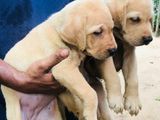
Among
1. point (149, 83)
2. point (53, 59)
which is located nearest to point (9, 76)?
point (53, 59)

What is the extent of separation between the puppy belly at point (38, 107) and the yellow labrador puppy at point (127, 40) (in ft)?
0.79

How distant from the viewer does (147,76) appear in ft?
21.8

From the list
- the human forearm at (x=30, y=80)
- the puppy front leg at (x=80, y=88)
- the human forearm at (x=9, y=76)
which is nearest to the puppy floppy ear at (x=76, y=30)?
the puppy front leg at (x=80, y=88)

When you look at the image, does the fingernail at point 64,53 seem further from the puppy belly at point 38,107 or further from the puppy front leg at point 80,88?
the puppy belly at point 38,107

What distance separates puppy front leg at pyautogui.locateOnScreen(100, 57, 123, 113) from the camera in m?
2.34

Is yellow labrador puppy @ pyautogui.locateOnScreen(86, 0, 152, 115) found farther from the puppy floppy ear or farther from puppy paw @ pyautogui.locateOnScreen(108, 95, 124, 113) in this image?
the puppy floppy ear

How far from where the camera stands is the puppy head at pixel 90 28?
219 centimetres

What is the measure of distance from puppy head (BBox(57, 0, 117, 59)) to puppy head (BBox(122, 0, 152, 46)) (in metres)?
0.12

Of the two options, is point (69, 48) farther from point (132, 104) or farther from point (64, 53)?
point (132, 104)

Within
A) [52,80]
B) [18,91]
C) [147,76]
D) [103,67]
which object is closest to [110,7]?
[103,67]

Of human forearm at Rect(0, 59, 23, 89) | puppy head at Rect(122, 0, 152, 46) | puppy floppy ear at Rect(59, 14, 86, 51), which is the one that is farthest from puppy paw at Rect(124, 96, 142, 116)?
human forearm at Rect(0, 59, 23, 89)

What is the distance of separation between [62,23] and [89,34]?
0.13 meters

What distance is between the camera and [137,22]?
2.30m

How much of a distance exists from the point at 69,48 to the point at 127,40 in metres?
0.26
